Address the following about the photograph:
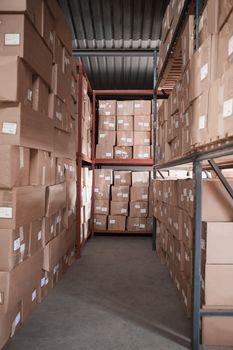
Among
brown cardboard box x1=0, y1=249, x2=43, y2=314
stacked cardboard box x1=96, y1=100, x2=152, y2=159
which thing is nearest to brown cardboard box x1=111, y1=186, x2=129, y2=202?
stacked cardboard box x1=96, y1=100, x2=152, y2=159

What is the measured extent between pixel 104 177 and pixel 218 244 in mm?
4122

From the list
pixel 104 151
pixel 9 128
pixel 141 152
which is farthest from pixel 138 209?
pixel 9 128

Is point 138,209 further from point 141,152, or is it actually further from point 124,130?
point 124,130

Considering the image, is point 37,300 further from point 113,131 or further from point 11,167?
point 113,131

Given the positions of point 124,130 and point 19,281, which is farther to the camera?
point 124,130

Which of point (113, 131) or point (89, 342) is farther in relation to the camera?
point (113, 131)

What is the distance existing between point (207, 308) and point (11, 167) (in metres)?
1.66

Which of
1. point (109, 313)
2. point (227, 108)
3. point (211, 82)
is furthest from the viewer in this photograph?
point (109, 313)

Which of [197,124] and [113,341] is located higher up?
[197,124]

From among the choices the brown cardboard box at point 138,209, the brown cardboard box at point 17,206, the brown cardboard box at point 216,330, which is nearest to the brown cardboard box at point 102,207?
the brown cardboard box at point 138,209

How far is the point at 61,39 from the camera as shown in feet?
10.7

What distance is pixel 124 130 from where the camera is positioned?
621cm

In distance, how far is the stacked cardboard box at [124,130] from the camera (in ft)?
20.2

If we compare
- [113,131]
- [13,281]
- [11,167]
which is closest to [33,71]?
[11,167]
